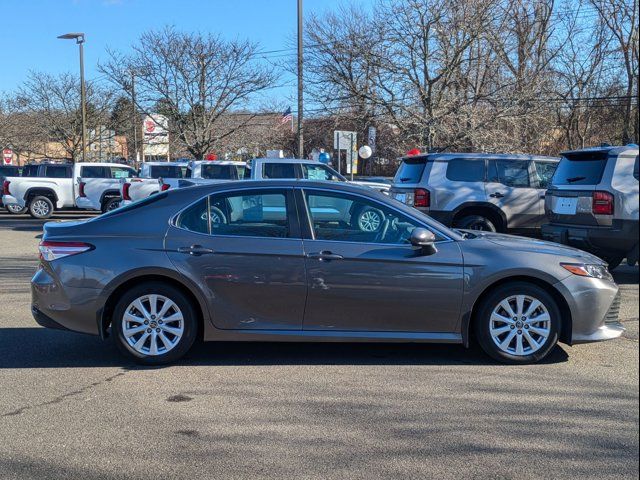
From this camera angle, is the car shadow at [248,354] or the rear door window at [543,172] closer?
the car shadow at [248,354]

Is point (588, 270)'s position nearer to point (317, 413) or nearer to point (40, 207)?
point (317, 413)

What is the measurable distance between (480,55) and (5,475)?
863 inches

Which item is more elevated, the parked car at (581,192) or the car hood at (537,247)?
the parked car at (581,192)

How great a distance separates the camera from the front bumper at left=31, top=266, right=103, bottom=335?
5.15 metres

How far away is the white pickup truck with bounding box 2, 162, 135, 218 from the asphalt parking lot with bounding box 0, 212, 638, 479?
16.2m

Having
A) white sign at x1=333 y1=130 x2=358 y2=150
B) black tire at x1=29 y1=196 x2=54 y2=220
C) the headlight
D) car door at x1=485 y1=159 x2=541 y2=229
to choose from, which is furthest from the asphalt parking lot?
black tire at x1=29 y1=196 x2=54 y2=220

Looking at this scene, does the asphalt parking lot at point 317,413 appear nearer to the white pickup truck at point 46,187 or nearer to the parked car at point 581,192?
the parked car at point 581,192

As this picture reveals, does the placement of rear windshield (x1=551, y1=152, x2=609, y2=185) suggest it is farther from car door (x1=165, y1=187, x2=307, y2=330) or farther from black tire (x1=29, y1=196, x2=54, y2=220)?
black tire (x1=29, y1=196, x2=54, y2=220)

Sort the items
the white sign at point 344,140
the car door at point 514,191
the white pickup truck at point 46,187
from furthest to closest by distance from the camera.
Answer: the white pickup truck at point 46,187
the white sign at point 344,140
the car door at point 514,191

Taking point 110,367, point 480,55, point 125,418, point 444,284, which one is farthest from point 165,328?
point 480,55

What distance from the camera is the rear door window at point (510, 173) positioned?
11367mm

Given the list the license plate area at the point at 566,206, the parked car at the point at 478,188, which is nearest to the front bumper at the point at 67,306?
the license plate area at the point at 566,206

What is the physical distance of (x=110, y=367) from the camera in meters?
5.30

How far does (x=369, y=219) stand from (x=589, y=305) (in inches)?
78.5
